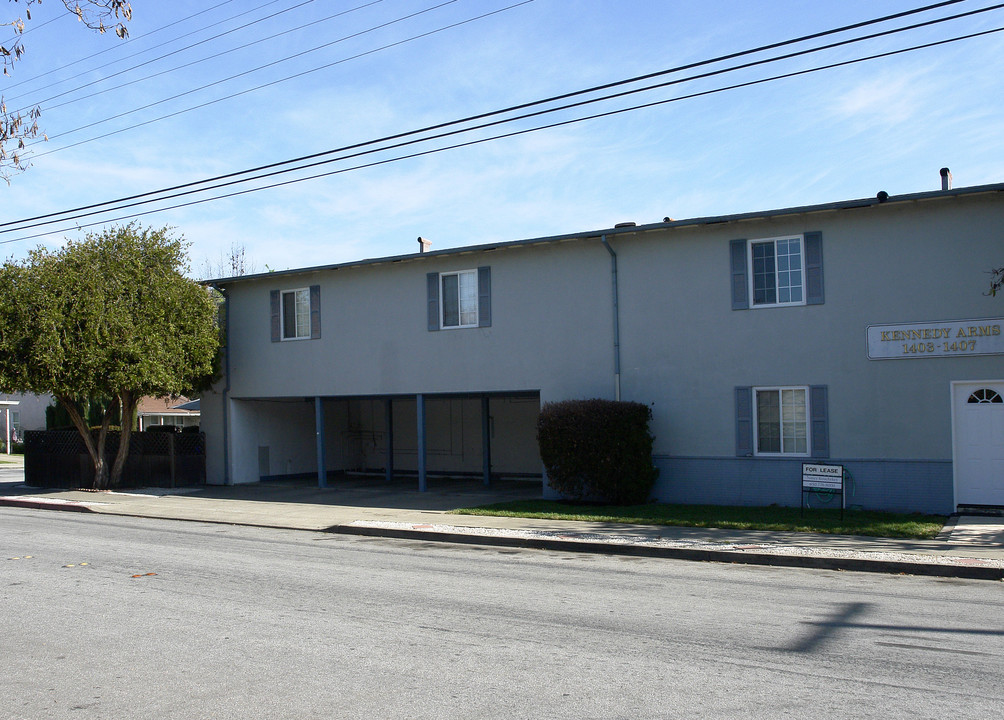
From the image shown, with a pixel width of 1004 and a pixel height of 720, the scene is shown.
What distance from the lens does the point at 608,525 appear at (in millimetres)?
14703

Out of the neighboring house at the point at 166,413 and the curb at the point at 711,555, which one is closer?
the curb at the point at 711,555

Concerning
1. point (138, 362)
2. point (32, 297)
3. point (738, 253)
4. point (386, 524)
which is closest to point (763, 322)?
point (738, 253)

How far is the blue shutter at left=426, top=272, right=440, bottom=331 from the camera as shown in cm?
2053

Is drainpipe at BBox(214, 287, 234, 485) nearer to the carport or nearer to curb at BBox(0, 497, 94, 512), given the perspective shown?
the carport

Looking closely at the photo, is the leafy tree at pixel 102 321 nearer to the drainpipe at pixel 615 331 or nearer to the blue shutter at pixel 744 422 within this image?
the drainpipe at pixel 615 331

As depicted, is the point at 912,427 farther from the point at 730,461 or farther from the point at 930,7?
the point at 930,7

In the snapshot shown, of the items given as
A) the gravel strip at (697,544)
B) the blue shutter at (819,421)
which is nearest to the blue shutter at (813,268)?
the blue shutter at (819,421)

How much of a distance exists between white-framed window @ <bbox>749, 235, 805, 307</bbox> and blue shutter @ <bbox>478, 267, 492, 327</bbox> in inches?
227

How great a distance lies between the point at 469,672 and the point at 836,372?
11700mm

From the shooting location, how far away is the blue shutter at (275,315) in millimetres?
23188

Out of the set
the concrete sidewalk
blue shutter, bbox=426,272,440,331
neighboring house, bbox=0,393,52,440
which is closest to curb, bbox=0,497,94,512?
the concrete sidewalk

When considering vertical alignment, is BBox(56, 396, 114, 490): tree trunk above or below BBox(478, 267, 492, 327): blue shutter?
below

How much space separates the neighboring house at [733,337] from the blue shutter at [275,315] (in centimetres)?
5

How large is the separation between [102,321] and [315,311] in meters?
4.91
